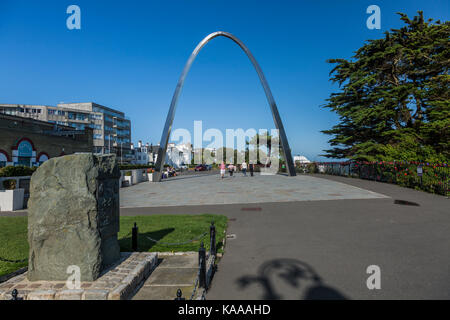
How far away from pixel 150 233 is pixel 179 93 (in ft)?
78.0

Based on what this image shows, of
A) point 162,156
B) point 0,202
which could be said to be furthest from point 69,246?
point 162,156

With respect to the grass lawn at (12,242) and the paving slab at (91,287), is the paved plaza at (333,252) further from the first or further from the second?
the grass lawn at (12,242)

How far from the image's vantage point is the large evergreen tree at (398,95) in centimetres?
1958

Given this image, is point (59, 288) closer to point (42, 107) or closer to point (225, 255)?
point (225, 255)

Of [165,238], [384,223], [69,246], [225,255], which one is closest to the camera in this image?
[69,246]

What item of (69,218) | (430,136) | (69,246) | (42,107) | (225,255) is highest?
(42,107)

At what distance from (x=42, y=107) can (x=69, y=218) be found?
9215 cm

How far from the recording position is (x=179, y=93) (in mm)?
28703

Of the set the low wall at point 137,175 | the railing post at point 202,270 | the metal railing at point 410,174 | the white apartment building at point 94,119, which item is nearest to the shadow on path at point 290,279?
the railing post at point 202,270

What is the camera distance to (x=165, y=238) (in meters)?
6.73

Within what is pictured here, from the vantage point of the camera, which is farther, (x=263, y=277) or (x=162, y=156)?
(x=162, y=156)

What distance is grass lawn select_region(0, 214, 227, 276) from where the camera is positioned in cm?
588

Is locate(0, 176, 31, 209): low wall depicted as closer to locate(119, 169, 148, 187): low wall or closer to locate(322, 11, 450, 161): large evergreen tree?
locate(119, 169, 148, 187): low wall

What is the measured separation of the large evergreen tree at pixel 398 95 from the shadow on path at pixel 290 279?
651 inches
